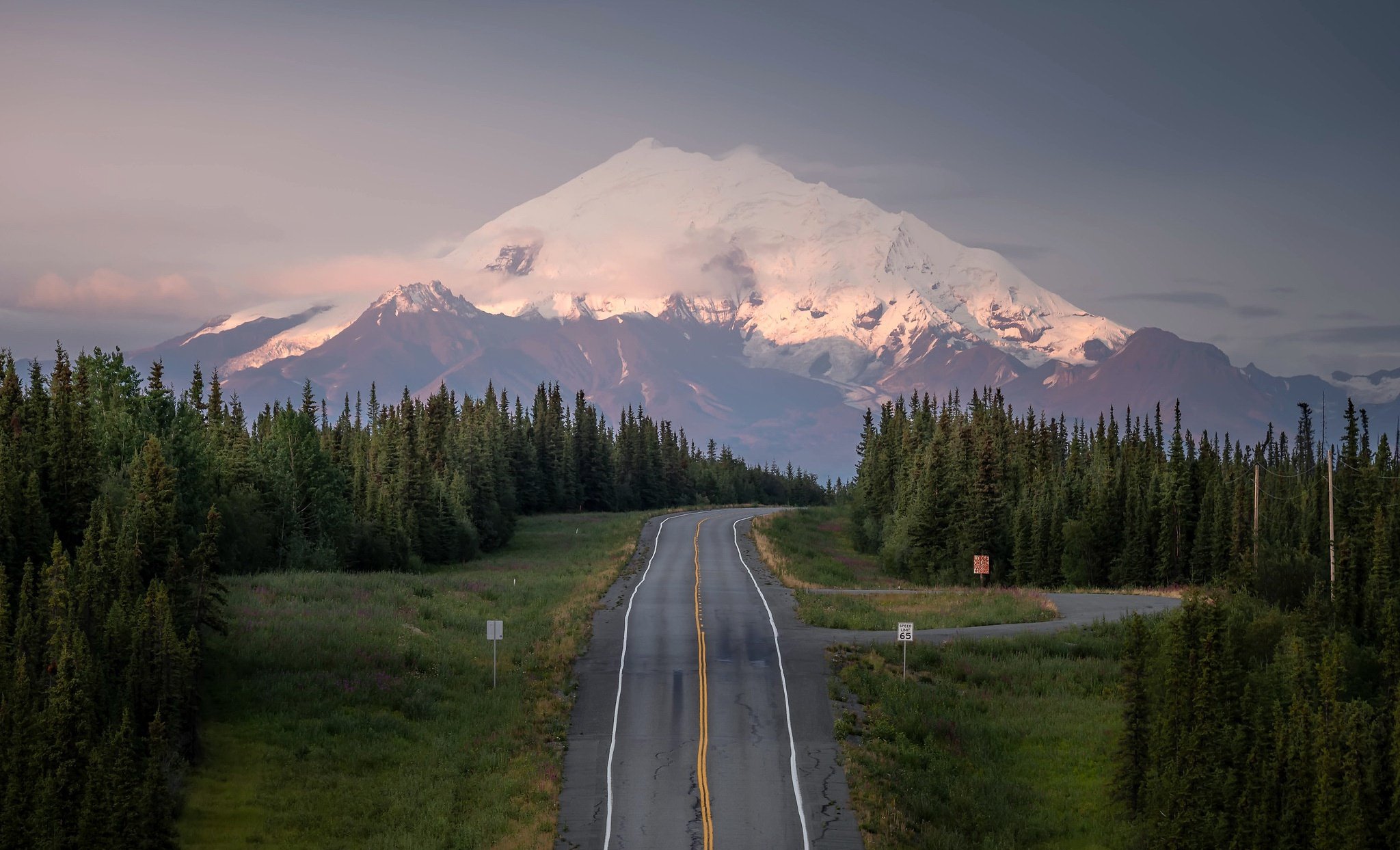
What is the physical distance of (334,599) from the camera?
50938mm

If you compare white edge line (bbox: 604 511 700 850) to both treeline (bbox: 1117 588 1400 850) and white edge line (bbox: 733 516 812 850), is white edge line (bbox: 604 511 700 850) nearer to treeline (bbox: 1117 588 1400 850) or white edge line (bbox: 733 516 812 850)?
white edge line (bbox: 733 516 812 850)

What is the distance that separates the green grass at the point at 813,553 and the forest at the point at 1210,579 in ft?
10.8

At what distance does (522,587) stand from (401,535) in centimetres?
1880

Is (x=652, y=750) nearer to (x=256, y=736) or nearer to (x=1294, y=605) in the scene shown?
(x=256, y=736)

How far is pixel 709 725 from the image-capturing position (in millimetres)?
34938

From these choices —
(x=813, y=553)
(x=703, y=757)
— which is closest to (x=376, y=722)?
(x=703, y=757)

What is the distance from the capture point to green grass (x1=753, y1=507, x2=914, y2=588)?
7200cm

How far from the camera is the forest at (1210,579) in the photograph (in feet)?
90.3

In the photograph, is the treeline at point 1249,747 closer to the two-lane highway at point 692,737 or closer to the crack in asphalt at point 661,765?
the two-lane highway at point 692,737

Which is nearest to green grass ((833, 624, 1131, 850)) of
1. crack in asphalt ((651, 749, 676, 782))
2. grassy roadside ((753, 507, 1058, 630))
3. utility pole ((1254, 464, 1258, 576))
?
crack in asphalt ((651, 749, 676, 782))

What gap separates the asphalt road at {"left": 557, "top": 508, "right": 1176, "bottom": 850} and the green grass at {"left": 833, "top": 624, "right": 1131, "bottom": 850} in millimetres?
1185

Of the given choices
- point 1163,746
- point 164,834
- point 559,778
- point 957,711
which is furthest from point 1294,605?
point 164,834

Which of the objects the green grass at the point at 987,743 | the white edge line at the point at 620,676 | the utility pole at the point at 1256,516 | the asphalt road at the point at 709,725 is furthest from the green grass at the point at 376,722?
the utility pole at the point at 1256,516

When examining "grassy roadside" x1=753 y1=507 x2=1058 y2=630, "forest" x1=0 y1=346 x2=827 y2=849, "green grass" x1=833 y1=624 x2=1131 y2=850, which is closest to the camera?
"forest" x1=0 y1=346 x2=827 y2=849
